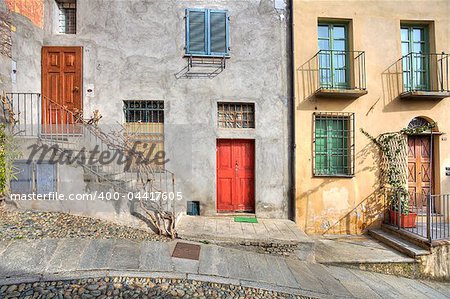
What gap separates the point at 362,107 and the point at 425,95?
5.29 feet

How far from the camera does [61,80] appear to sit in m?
6.88

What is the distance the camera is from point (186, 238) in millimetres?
5090

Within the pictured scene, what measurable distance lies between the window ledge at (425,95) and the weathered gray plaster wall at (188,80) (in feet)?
10.6

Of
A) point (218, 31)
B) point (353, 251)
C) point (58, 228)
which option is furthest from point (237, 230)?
point (218, 31)

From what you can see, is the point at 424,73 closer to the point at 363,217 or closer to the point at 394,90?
the point at 394,90

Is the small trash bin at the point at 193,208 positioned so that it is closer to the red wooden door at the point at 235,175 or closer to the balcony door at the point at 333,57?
the red wooden door at the point at 235,175

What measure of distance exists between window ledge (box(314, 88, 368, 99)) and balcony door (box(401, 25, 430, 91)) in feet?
5.33

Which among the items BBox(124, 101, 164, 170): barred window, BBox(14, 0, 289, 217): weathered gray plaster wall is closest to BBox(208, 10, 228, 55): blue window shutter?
BBox(14, 0, 289, 217): weathered gray plaster wall

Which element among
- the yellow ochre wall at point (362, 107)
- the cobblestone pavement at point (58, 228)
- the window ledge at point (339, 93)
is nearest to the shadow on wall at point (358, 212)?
the yellow ochre wall at point (362, 107)

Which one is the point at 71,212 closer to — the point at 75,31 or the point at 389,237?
the point at 75,31

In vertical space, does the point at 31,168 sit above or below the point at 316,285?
above

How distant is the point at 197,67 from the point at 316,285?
5703mm

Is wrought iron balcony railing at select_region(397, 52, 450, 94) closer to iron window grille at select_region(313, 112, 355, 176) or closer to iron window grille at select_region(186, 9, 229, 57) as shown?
iron window grille at select_region(313, 112, 355, 176)

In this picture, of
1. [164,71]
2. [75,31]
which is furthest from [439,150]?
[75,31]
